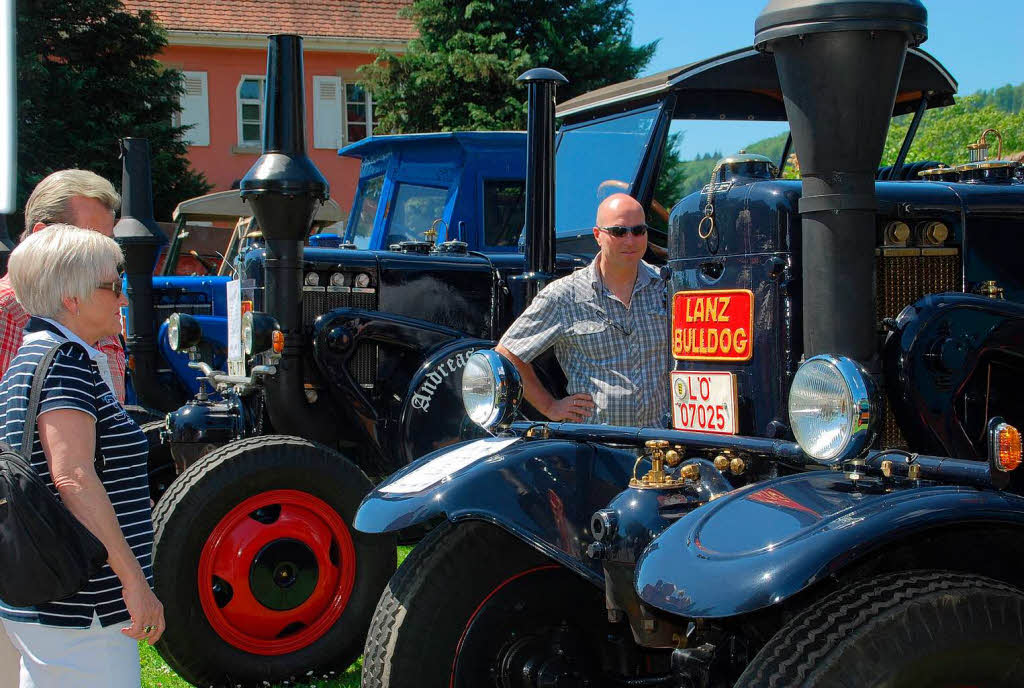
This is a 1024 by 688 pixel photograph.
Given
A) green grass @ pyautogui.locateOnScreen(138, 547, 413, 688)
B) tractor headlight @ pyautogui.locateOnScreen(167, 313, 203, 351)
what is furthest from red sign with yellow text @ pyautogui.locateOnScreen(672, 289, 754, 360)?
tractor headlight @ pyautogui.locateOnScreen(167, 313, 203, 351)

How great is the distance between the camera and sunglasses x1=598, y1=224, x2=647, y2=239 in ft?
12.8

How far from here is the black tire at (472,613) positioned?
114 inches

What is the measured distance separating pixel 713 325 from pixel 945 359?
665 mm

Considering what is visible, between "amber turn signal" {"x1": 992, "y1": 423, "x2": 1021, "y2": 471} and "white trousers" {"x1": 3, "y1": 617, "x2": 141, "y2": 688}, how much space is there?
6.15 ft

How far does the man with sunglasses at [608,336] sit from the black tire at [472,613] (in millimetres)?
830

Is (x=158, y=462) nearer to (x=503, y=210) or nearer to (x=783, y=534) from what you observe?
(x=503, y=210)

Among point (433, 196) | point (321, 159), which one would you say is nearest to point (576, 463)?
point (433, 196)

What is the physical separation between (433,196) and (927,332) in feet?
14.1

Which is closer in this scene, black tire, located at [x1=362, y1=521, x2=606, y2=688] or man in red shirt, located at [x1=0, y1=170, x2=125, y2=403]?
black tire, located at [x1=362, y1=521, x2=606, y2=688]

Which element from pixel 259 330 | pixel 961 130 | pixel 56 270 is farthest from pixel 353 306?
pixel 961 130

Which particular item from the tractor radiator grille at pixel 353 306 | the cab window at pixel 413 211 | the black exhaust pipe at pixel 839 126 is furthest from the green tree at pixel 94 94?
the black exhaust pipe at pixel 839 126

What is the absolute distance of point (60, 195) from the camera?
3758 mm

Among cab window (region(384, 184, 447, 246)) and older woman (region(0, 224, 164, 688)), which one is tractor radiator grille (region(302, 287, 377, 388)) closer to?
cab window (region(384, 184, 447, 246))

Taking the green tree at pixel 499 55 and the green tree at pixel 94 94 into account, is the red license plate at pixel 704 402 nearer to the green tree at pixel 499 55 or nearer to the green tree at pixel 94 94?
the green tree at pixel 499 55
